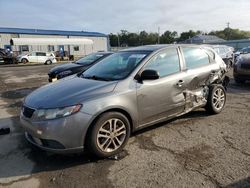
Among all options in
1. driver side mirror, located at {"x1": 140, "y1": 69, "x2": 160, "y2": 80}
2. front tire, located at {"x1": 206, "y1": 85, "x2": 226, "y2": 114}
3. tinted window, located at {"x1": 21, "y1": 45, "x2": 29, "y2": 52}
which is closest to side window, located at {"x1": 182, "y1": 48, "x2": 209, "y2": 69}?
front tire, located at {"x1": 206, "y1": 85, "x2": 226, "y2": 114}

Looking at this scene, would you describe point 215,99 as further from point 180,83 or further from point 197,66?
point 180,83

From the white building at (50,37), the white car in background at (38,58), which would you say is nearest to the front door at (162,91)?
the white car in background at (38,58)

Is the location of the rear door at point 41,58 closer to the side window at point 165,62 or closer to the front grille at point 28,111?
the side window at point 165,62

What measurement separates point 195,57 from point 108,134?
2.76 metres

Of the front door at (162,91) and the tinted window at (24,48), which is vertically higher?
the tinted window at (24,48)

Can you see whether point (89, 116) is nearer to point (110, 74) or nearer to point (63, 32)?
point (110, 74)

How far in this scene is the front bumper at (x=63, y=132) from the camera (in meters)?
3.75

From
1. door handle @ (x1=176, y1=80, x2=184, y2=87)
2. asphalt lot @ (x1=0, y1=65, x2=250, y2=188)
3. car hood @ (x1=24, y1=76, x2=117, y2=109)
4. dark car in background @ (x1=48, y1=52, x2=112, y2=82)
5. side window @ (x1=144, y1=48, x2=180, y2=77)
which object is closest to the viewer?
asphalt lot @ (x1=0, y1=65, x2=250, y2=188)

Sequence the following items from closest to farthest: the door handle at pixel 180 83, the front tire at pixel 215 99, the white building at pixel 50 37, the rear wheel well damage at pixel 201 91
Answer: the door handle at pixel 180 83
the rear wheel well damage at pixel 201 91
the front tire at pixel 215 99
the white building at pixel 50 37

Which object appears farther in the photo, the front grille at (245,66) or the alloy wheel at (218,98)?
the front grille at (245,66)

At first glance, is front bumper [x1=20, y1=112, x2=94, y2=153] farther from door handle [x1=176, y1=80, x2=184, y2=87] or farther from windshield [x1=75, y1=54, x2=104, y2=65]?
windshield [x1=75, y1=54, x2=104, y2=65]

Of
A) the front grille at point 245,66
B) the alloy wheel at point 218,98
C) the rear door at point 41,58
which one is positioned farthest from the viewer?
the rear door at point 41,58

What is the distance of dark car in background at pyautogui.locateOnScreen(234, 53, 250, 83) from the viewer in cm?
988

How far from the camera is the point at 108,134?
414 cm
